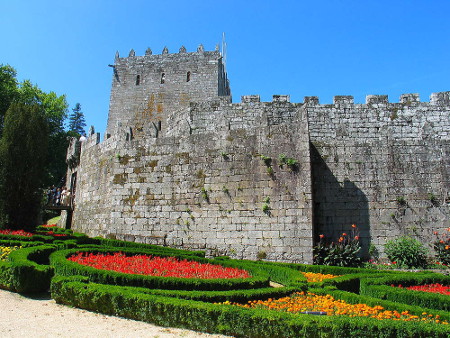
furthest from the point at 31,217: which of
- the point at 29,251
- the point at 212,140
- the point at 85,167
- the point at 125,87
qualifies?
the point at 125,87

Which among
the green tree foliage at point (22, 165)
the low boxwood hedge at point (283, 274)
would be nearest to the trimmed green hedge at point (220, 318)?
the low boxwood hedge at point (283, 274)

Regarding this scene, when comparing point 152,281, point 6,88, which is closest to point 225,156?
point 152,281

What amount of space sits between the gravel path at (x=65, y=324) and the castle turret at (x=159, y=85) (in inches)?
941

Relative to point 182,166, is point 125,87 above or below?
above

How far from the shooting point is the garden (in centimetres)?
577

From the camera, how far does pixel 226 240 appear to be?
45.2 feet

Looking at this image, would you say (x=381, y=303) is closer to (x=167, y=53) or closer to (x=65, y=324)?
(x=65, y=324)

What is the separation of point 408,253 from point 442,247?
142cm

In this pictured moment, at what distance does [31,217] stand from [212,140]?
810 centimetres

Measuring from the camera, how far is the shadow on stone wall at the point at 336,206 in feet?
46.3

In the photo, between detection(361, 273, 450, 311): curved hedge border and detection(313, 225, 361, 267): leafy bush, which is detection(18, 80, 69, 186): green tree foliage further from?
detection(361, 273, 450, 311): curved hedge border

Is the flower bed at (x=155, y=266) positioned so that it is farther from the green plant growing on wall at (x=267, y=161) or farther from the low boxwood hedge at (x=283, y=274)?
the green plant growing on wall at (x=267, y=161)

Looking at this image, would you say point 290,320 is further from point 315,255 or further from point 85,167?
point 85,167

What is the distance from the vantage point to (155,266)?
10.1 metres
